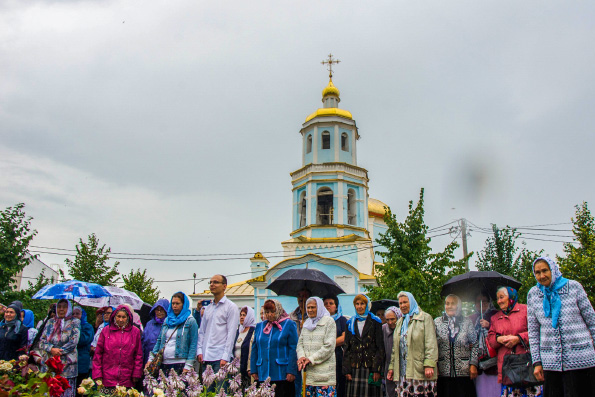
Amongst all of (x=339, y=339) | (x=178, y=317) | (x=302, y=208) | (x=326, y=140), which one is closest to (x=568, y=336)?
(x=339, y=339)

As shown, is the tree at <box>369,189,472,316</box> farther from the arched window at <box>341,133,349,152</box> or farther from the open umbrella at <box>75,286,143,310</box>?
the arched window at <box>341,133,349,152</box>

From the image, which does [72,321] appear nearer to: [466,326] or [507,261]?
[466,326]

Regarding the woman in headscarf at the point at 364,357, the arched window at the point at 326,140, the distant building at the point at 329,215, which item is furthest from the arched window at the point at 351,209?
the woman in headscarf at the point at 364,357

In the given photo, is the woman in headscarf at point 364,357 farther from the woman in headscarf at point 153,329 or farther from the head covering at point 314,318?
the woman in headscarf at point 153,329

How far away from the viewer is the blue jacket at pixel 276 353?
6.52 metres

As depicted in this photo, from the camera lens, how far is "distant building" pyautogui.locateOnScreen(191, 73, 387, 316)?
77.7 feet

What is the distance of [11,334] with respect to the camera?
7922mm

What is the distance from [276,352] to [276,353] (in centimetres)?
1

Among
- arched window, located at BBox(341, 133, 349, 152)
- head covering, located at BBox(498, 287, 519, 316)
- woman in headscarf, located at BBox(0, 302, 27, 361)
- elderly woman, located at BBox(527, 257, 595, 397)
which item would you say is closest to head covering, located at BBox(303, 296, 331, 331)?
head covering, located at BBox(498, 287, 519, 316)

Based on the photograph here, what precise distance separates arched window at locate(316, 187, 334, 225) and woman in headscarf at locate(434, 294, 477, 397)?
18459mm

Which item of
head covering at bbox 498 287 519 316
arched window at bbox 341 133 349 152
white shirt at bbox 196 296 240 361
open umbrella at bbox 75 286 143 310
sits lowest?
white shirt at bbox 196 296 240 361

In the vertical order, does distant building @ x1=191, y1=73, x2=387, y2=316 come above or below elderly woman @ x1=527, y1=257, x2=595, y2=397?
above

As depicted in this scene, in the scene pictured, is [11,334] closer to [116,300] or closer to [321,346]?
[116,300]

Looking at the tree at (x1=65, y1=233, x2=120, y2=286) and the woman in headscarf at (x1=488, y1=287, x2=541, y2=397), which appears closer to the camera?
the woman in headscarf at (x1=488, y1=287, x2=541, y2=397)
